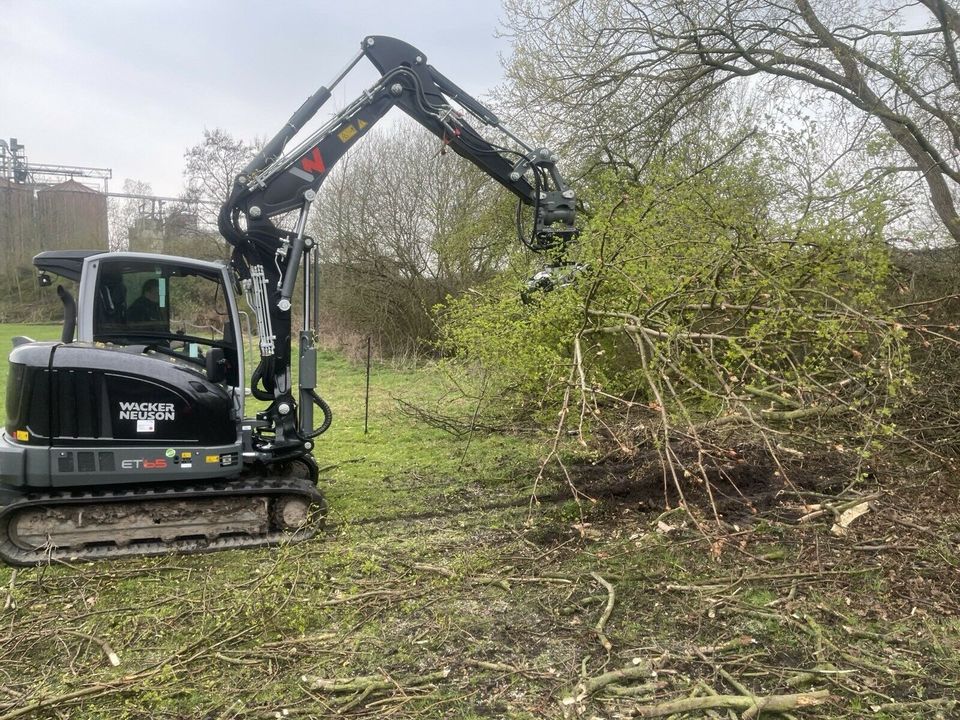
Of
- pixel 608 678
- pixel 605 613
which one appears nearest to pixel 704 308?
pixel 605 613

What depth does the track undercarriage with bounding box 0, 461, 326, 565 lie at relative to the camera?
181 inches

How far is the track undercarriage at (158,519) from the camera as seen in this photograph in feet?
15.1

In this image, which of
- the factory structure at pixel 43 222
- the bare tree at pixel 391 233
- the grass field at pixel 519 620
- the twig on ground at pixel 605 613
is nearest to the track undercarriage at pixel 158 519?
the grass field at pixel 519 620

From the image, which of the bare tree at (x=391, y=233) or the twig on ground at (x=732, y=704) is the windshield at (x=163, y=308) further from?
the bare tree at (x=391, y=233)

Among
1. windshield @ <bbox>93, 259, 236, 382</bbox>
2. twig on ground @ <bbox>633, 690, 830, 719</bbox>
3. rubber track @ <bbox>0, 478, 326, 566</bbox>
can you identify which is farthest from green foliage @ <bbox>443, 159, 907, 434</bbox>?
windshield @ <bbox>93, 259, 236, 382</bbox>

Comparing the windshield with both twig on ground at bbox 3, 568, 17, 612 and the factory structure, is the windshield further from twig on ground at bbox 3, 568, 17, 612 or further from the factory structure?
the factory structure

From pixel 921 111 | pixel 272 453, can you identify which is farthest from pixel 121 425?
pixel 921 111

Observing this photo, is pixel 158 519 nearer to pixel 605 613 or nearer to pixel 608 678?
pixel 605 613

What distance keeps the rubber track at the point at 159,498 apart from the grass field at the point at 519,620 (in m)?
0.10

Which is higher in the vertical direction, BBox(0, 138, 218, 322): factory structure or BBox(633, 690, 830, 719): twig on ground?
BBox(0, 138, 218, 322): factory structure

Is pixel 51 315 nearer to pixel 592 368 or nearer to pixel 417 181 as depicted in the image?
pixel 417 181

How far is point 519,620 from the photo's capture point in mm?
3787

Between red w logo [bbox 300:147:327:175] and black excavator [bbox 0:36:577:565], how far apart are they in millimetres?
12

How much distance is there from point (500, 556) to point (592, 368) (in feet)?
6.56
